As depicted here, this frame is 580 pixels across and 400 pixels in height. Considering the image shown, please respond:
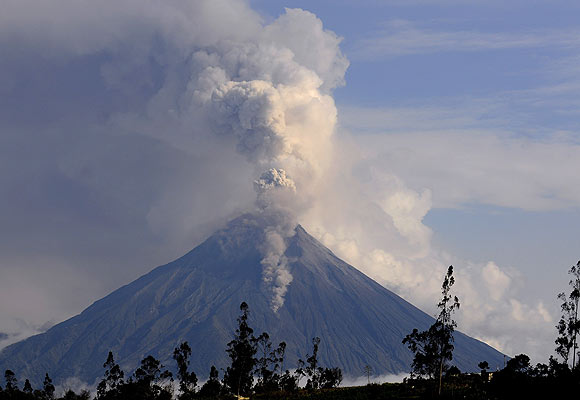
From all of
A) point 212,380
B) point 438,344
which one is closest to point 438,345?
point 438,344

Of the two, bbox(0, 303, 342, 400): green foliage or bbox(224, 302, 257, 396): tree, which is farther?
bbox(0, 303, 342, 400): green foliage

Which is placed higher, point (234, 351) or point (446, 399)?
point (234, 351)

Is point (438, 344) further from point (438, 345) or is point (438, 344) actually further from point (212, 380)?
point (212, 380)

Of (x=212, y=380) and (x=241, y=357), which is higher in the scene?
(x=212, y=380)

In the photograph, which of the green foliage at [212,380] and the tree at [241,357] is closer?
the tree at [241,357]

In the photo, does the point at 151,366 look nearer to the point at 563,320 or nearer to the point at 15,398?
the point at 15,398

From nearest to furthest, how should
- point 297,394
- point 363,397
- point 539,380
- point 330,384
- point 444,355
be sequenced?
point 539,380
point 444,355
point 363,397
point 297,394
point 330,384

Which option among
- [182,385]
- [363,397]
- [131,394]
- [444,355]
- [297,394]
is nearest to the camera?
[444,355]

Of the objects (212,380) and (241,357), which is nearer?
(241,357)

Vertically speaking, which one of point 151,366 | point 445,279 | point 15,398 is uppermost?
point 445,279

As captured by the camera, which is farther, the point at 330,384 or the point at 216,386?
the point at 330,384

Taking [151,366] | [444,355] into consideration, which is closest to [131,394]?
[151,366]
